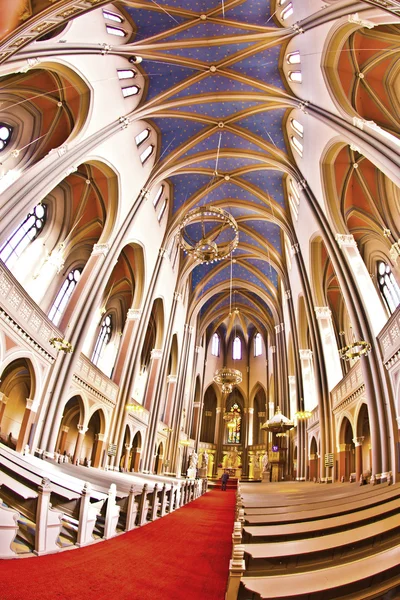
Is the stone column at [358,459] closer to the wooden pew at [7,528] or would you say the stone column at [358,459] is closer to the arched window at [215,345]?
the wooden pew at [7,528]

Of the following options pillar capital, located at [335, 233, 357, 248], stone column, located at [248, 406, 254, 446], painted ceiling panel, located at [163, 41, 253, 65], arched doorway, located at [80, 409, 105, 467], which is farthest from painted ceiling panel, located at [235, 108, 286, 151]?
stone column, located at [248, 406, 254, 446]

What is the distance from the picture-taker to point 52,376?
1221 centimetres

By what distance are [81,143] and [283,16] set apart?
9255 millimetres

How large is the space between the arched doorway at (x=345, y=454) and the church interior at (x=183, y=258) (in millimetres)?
88

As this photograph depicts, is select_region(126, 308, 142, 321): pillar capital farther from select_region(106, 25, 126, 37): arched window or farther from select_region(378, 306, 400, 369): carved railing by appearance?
select_region(106, 25, 126, 37): arched window

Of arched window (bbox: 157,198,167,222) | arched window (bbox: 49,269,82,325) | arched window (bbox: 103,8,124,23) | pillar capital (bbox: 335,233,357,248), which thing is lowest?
arched window (bbox: 49,269,82,325)

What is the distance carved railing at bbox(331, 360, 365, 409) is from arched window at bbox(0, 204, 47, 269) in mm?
13093

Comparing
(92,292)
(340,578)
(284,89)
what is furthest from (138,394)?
(340,578)

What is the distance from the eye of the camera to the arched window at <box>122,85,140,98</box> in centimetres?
1509

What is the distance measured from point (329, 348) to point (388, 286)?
3682 millimetres

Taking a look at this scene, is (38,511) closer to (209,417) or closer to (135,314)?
(135,314)

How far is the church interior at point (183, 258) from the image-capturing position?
13.3ft

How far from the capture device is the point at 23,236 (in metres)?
14.4

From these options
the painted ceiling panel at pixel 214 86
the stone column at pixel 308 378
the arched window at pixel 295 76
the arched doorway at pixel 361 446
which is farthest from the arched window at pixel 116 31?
the stone column at pixel 308 378
